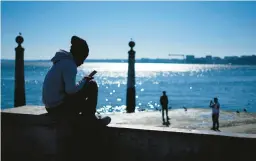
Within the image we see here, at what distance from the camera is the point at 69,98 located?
4.21m

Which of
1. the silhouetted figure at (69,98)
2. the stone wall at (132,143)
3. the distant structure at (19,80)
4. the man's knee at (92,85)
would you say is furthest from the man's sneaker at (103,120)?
the distant structure at (19,80)

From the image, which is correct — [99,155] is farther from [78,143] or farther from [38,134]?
[38,134]

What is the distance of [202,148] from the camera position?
388 centimetres

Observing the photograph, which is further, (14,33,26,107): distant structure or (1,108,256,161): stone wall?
(14,33,26,107): distant structure

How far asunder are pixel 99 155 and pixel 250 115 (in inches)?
624

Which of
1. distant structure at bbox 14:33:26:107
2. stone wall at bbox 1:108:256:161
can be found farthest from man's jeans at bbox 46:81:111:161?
distant structure at bbox 14:33:26:107

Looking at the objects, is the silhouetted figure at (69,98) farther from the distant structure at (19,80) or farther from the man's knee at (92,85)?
the distant structure at (19,80)

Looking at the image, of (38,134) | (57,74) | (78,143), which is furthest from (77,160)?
(57,74)

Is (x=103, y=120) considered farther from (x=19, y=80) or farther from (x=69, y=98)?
(x=19, y=80)

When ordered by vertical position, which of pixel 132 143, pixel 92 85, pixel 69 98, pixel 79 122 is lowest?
pixel 132 143

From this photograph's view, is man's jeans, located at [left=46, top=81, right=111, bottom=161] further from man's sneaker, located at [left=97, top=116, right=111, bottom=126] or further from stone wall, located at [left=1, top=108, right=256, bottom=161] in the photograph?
stone wall, located at [left=1, top=108, right=256, bottom=161]

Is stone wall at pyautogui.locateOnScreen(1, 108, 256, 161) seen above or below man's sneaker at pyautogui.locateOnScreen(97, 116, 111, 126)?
below

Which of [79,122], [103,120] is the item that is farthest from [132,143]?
[79,122]

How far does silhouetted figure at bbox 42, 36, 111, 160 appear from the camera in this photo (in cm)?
414
